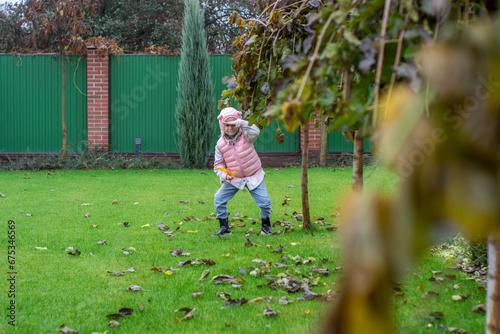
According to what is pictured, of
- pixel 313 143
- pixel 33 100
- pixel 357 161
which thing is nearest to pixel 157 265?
pixel 357 161

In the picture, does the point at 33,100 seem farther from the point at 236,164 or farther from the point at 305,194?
the point at 305,194

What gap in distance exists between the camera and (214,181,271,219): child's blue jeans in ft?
16.7

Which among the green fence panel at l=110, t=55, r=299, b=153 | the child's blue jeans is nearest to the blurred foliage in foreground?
the child's blue jeans

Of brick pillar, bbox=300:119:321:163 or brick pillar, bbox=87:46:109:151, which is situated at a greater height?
brick pillar, bbox=87:46:109:151

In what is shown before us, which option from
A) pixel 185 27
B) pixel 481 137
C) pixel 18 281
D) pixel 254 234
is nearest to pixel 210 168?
pixel 185 27

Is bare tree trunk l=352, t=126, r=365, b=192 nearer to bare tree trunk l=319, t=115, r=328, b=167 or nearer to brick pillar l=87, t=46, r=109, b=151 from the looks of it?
bare tree trunk l=319, t=115, r=328, b=167

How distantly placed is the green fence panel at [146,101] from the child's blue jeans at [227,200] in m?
6.11

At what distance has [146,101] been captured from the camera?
1148cm

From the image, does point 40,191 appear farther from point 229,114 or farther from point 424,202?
point 424,202

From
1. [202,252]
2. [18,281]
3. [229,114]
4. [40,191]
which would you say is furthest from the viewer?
[40,191]

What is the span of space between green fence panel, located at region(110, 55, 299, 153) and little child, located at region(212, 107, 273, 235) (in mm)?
5925

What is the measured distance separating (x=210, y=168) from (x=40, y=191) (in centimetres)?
445

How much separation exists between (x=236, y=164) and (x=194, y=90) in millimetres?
5558

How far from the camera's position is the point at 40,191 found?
7.45m
